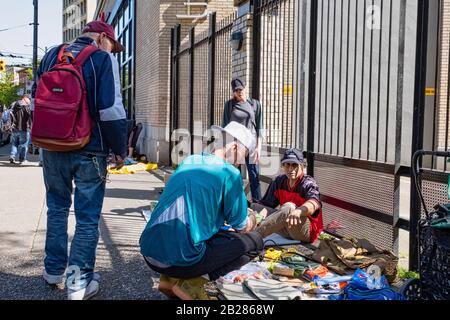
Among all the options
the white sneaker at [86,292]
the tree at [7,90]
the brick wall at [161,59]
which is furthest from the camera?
the tree at [7,90]

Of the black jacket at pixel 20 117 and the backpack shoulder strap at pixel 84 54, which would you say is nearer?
the backpack shoulder strap at pixel 84 54

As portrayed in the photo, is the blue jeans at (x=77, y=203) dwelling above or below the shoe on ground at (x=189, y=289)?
above

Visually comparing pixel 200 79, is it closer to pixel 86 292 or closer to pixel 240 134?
pixel 86 292

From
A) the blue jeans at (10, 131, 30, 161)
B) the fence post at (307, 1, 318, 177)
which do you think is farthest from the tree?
the fence post at (307, 1, 318, 177)

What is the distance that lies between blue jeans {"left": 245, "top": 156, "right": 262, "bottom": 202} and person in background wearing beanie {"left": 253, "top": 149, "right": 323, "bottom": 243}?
5.97 ft

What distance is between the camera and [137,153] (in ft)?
59.2

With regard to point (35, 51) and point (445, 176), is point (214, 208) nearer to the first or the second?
point (445, 176)

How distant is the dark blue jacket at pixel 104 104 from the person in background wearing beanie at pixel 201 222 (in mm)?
752

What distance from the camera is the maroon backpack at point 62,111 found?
397 centimetres

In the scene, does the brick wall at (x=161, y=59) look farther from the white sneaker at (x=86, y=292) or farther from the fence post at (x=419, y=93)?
the white sneaker at (x=86, y=292)

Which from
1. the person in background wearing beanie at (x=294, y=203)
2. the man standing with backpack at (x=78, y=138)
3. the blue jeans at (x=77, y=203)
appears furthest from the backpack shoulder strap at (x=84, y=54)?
the person in background wearing beanie at (x=294, y=203)

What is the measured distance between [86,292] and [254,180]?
13.4ft

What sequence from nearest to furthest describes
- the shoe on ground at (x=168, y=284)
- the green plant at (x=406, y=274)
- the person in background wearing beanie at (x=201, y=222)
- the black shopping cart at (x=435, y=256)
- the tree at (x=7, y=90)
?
the black shopping cart at (x=435, y=256) → the person in background wearing beanie at (x=201, y=222) → the shoe on ground at (x=168, y=284) → the green plant at (x=406, y=274) → the tree at (x=7, y=90)
